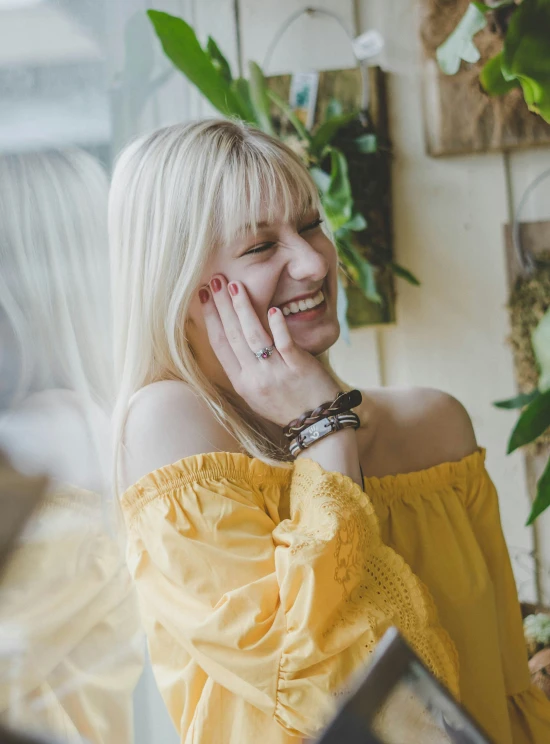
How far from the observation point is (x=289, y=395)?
89cm

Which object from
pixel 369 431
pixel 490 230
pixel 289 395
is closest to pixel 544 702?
pixel 369 431

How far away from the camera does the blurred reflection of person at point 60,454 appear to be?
1.80 ft

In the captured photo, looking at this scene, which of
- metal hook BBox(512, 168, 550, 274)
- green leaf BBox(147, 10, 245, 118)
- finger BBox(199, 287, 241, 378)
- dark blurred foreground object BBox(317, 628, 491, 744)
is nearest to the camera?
dark blurred foreground object BBox(317, 628, 491, 744)

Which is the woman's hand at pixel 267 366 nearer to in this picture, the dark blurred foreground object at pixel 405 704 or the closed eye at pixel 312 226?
the closed eye at pixel 312 226

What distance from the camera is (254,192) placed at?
89 centimetres

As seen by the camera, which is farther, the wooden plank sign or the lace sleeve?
the wooden plank sign

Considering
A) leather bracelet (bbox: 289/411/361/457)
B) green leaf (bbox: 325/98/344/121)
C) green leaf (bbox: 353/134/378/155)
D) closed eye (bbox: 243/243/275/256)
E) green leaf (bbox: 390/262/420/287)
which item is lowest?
leather bracelet (bbox: 289/411/361/457)

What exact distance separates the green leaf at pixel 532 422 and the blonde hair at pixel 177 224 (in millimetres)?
409

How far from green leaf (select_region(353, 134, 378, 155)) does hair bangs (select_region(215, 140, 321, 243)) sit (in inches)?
26.3

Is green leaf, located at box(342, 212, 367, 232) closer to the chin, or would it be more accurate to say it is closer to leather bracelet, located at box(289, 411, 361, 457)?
the chin

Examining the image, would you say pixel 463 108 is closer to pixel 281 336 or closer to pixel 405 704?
pixel 281 336

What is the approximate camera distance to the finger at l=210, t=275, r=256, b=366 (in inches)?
35.9

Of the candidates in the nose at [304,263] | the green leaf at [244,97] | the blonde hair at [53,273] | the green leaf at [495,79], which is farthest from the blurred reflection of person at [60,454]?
the green leaf at [495,79]

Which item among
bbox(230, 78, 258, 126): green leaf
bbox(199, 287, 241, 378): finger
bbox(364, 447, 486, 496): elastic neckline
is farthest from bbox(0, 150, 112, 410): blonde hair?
bbox(230, 78, 258, 126): green leaf
